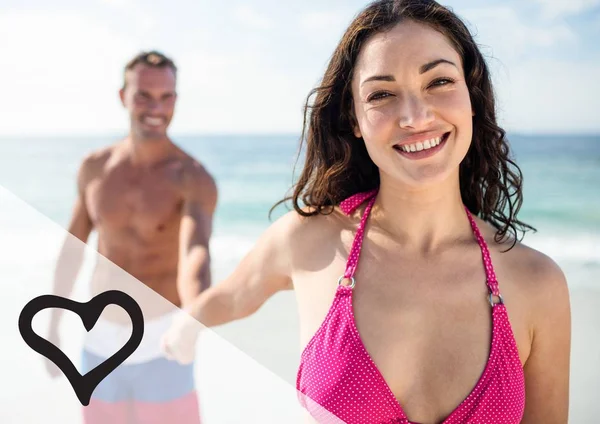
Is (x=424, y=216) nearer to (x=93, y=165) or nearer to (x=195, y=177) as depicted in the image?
(x=195, y=177)

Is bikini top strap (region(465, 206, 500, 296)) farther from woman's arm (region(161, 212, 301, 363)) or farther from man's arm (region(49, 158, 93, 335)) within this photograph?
man's arm (region(49, 158, 93, 335))

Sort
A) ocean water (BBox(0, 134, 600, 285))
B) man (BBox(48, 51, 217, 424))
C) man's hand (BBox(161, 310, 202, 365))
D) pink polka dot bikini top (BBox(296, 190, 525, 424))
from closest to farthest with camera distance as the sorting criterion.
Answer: pink polka dot bikini top (BBox(296, 190, 525, 424)) → man's hand (BBox(161, 310, 202, 365)) → man (BBox(48, 51, 217, 424)) → ocean water (BBox(0, 134, 600, 285))

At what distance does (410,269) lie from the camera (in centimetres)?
161

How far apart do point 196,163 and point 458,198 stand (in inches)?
62.5

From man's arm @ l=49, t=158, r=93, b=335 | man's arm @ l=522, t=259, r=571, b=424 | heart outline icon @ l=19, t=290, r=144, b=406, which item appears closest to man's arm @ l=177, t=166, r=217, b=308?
man's arm @ l=49, t=158, r=93, b=335

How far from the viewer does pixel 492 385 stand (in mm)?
1456

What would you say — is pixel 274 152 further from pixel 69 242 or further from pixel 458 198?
pixel 458 198

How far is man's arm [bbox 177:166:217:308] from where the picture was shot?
238 cm

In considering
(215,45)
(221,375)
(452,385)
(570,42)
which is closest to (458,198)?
(452,385)

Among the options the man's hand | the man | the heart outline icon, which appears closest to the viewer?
the heart outline icon

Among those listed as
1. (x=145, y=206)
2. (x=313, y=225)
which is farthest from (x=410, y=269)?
(x=145, y=206)

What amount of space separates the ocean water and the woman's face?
6.22 m

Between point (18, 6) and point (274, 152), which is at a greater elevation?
point (18, 6)

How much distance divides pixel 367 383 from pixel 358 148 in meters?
0.61
